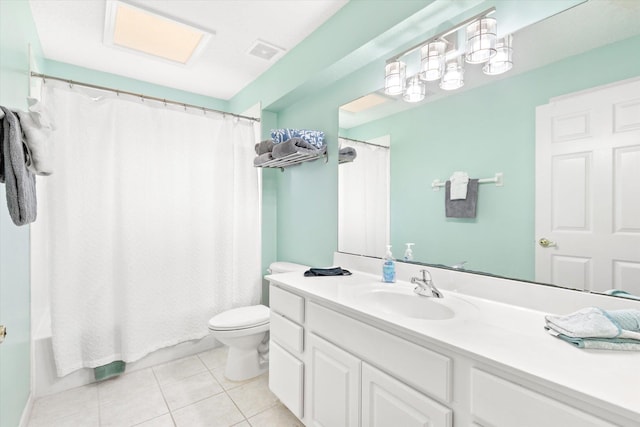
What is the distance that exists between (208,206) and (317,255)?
103cm

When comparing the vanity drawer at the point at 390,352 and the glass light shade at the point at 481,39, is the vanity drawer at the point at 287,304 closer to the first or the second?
the vanity drawer at the point at 390,352

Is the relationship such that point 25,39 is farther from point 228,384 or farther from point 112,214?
point 228,384

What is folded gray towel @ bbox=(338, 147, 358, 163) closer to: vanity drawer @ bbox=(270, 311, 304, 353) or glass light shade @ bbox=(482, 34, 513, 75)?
glass light shade @ bbox=(482, 34, 513, 75)

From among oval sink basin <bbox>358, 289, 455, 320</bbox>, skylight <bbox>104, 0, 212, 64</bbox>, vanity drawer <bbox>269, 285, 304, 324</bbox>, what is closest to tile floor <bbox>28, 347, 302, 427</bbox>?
vanity drawer <bbox>269, 285, 304, 324</bbox>

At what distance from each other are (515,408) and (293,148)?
167 centimetres

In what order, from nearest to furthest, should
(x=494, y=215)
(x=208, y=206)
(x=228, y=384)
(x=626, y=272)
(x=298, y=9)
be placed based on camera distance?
(x=626, y=272) < (x=494, y=215) < (x=298, y=9) < (x=228, y=384) < (x=208, y=206)

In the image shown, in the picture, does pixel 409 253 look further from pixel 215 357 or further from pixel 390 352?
pixel 215 357

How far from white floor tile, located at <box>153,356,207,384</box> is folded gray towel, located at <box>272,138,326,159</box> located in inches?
68.7

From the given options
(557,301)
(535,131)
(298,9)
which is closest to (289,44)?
(298,9)

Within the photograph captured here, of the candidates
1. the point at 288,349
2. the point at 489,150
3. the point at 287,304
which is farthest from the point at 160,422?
the point at 489,150

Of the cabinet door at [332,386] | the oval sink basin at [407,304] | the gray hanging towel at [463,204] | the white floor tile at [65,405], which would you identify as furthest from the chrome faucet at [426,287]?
the white floor tile at [65,405]

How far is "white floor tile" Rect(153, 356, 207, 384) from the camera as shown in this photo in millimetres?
2164

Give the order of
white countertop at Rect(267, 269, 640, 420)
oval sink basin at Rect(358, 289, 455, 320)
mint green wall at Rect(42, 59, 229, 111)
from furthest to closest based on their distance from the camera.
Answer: mint green wall at Rect(42, 59, 229, 111)
oval sink basin at Rect(358, 289, 455, 320)
white countertop at Rect(267, 269, 640, 420)

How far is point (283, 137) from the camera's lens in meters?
2.12
